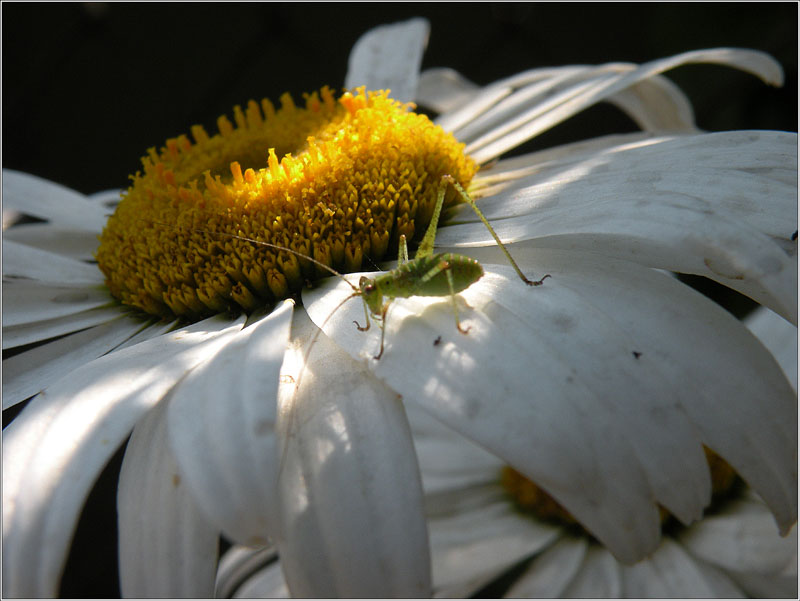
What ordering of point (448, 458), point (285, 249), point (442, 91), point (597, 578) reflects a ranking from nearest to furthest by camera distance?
point (285, 249) < point (597, 578) < point (448, 458) < point (442, 91)

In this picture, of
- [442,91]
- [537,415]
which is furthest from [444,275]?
[442,91]

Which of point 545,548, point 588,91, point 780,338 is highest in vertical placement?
point 588,91

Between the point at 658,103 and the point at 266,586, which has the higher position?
the point at 658,103

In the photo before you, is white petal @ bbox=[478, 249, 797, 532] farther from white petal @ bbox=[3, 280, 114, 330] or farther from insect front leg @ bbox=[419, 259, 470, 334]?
white petal @ bbox=[3, 280, 114, 330]

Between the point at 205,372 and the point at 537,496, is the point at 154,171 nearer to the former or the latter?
the point at 205,372

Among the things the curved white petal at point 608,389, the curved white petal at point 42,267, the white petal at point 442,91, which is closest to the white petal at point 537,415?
the curved white petal at point 608,389

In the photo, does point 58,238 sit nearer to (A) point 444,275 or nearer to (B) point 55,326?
(B) point 55,326
